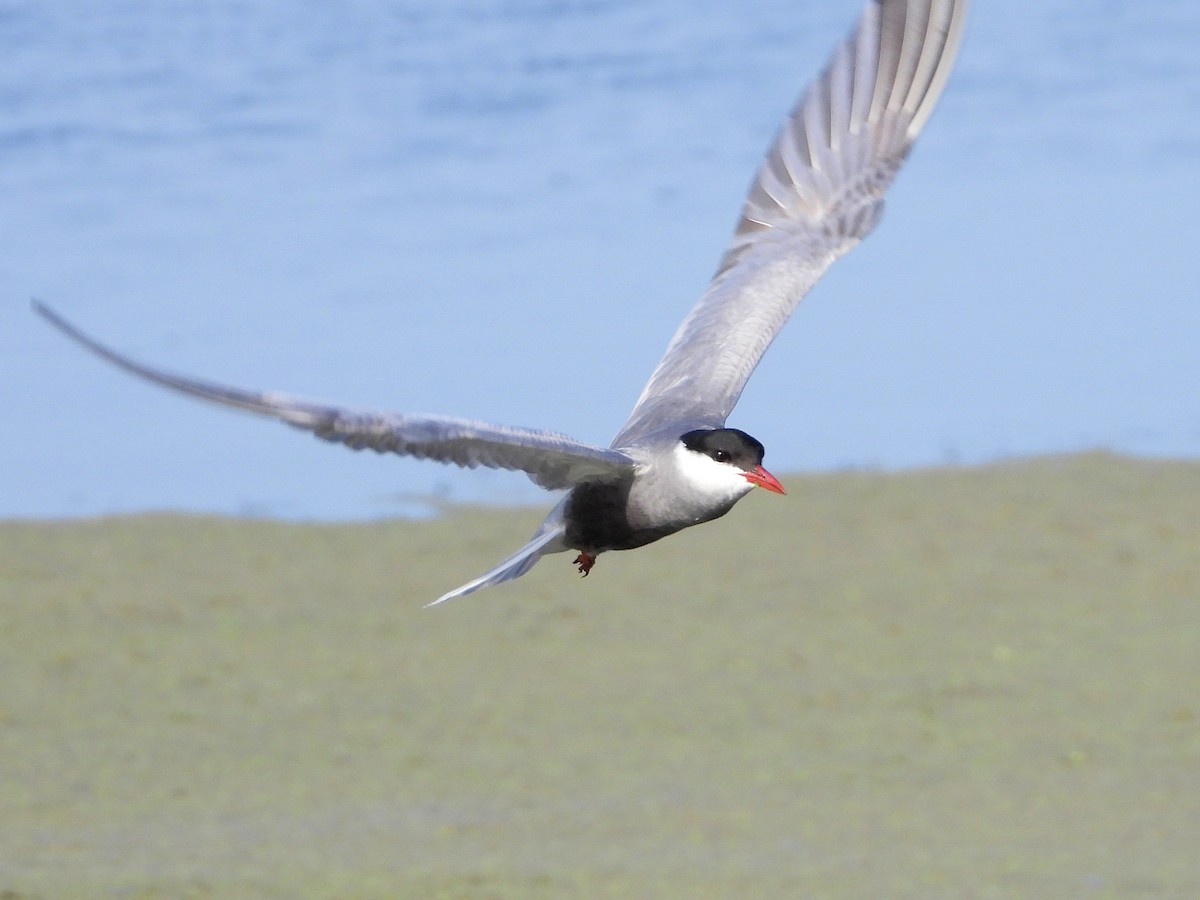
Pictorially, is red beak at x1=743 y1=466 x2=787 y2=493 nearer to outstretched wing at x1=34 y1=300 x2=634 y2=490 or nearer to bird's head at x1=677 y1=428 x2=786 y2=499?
bird's head at x1=677 y1=428 x2=786 y2=499

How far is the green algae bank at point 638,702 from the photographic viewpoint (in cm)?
816

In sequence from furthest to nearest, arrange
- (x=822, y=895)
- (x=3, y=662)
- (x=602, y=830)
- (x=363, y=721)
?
1. (x=3, y=662)
2. (x=363, y=721)
3. (x=602, y=830)
4. (x=822, y=895)

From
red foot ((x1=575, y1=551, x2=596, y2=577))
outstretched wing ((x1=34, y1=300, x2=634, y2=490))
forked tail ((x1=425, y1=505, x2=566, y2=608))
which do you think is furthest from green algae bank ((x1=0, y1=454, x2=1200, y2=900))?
outstretched wing ((x1=34, y1=300, x2=634, y2=490))

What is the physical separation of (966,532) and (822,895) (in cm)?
345

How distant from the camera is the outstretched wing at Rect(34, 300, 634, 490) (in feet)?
14.9

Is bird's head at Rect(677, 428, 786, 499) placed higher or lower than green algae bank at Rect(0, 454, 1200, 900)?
higher

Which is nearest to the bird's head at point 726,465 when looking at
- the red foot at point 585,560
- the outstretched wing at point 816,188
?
the red foot at point 585,560

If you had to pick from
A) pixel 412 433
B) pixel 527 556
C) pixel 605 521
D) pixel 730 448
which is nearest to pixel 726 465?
pixel 730 448

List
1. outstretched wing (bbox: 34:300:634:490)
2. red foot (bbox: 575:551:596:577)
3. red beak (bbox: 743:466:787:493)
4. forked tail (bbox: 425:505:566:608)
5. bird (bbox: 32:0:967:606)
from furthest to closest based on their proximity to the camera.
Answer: red foot (bbox: 575:551:596:577), forked tail (bbox: 425:505:566:608), red beak (bbox: 743:466:787:493), bird (bbox: 32:0:967:606), outstretched wing (bbox: 34:300:634:490)

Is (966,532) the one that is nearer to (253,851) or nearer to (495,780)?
(495,780)

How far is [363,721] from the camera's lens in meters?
9.38

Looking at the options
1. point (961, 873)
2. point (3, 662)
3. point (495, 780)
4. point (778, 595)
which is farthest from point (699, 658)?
point (3, 662)

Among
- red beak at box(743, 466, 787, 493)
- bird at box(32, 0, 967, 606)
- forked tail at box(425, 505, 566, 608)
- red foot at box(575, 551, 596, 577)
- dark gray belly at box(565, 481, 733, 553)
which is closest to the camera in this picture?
bird at box(32, 0, 967, 606)

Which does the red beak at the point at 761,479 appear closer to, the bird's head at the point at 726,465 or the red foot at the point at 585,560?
the bird's head at the point at 726,465
